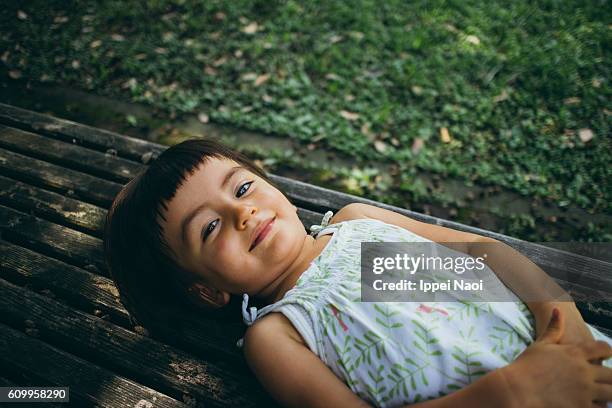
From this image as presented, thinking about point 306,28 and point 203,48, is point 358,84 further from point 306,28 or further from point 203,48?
point 203,48

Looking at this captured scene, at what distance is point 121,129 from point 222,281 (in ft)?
9.10

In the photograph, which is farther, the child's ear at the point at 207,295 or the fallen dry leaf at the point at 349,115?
the fallen dry leaf at the point at 349,115

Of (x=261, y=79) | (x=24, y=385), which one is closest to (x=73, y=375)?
(x=24, y=385)

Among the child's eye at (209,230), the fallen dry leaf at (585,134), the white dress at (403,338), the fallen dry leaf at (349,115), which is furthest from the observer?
the fallen dry leaf at (349,115)

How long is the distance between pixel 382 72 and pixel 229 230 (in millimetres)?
2996

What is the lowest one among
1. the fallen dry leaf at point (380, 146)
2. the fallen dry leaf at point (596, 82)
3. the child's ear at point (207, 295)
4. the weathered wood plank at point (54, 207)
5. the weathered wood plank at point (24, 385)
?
the weathered wood plank at point (24, 385)

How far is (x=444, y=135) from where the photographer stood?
3.68m

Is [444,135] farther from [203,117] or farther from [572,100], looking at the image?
[203,117]

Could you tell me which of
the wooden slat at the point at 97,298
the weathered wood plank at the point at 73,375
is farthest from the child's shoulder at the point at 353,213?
the weathered wood plank at the point at 73,375

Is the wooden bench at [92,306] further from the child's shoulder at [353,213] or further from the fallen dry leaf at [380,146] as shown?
the fallen dry leaf at [380,146]

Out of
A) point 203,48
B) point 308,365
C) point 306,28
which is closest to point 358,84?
point 306,28

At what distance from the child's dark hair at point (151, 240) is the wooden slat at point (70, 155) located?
79cm

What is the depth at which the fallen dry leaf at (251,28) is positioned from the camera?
484cm

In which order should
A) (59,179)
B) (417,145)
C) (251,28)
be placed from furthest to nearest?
1. (251,28)
2. (417,145)
3. (59,179)
